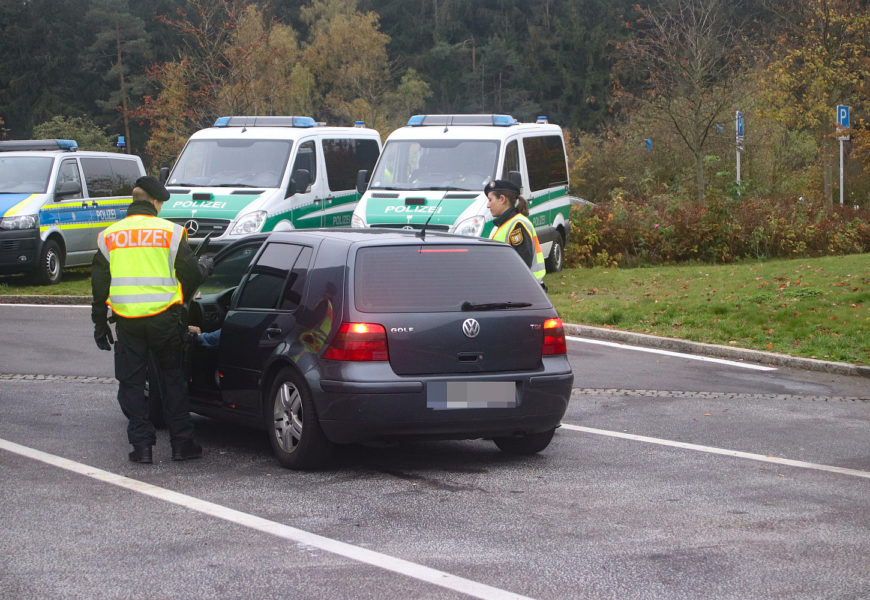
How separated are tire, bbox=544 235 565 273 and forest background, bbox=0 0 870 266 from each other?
1134mm

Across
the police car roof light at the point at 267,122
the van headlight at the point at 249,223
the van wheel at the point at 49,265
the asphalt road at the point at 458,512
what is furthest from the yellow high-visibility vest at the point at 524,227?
the van wheel at the point at 49,265

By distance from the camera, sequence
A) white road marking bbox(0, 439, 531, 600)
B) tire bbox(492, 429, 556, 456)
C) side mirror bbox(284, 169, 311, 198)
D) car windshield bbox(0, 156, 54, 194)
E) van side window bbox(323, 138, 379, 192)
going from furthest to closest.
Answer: car windshield bbox(0, 156, 54, 194) < van side window bbox(323, 138, 379, 192) < side mirror bbox(284, 169, 311, 198) < tire bbox(492, 429, 556, 456) < white road marking bbox(0, 439, 531, 600)

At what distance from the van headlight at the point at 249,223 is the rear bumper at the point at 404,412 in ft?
31.9

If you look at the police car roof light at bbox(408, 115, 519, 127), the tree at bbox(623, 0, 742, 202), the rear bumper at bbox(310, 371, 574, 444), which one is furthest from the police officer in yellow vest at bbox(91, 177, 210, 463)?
the tree at bbox(623, 0, 742, 202)

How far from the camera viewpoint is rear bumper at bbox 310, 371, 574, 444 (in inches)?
264

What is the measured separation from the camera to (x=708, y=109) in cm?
3145

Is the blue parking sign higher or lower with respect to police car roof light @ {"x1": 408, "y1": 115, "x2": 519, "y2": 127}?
lower

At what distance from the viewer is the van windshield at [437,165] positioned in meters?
16.6

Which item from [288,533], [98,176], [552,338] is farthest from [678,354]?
[98,176]

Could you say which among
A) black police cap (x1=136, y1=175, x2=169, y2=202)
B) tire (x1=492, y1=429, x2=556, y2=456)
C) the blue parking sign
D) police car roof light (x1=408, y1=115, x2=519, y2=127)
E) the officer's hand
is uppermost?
police car roof light (x1=408, y1=115, x2=519, y2=127)

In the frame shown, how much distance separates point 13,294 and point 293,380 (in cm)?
1179

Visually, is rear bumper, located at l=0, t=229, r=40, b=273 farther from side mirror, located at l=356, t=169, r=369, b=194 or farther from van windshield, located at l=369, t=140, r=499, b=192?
van windshield, located at l=369, t=140, r=499, b=192

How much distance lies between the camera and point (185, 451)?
7383 millimetres

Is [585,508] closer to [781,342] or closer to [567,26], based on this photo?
[781,342]
